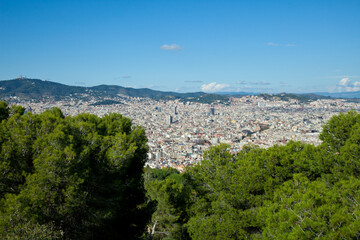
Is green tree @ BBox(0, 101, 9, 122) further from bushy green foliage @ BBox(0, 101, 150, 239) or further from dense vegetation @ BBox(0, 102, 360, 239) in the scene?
bushy green foliage @ BBox(0, 101, 150, 239)

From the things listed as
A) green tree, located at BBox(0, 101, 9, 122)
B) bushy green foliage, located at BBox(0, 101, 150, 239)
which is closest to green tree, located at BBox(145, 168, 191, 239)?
bushy green foliage, located at BBox(0, 101, 150, 239)

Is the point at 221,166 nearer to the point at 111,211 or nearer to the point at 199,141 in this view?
the point at 111,211

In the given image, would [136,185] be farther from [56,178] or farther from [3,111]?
[3,111]

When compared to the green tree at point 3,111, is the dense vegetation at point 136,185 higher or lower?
lower

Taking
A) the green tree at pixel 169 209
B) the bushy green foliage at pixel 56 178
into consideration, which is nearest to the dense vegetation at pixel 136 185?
the bushy green foliage at pixel 56 178

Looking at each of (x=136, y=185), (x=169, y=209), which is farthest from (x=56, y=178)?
(x=169, y=209)

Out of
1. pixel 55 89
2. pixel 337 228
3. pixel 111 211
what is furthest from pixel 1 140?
pixel 55 89

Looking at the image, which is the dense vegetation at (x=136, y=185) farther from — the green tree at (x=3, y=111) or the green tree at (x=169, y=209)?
the green tree at (x=169, y=209)
